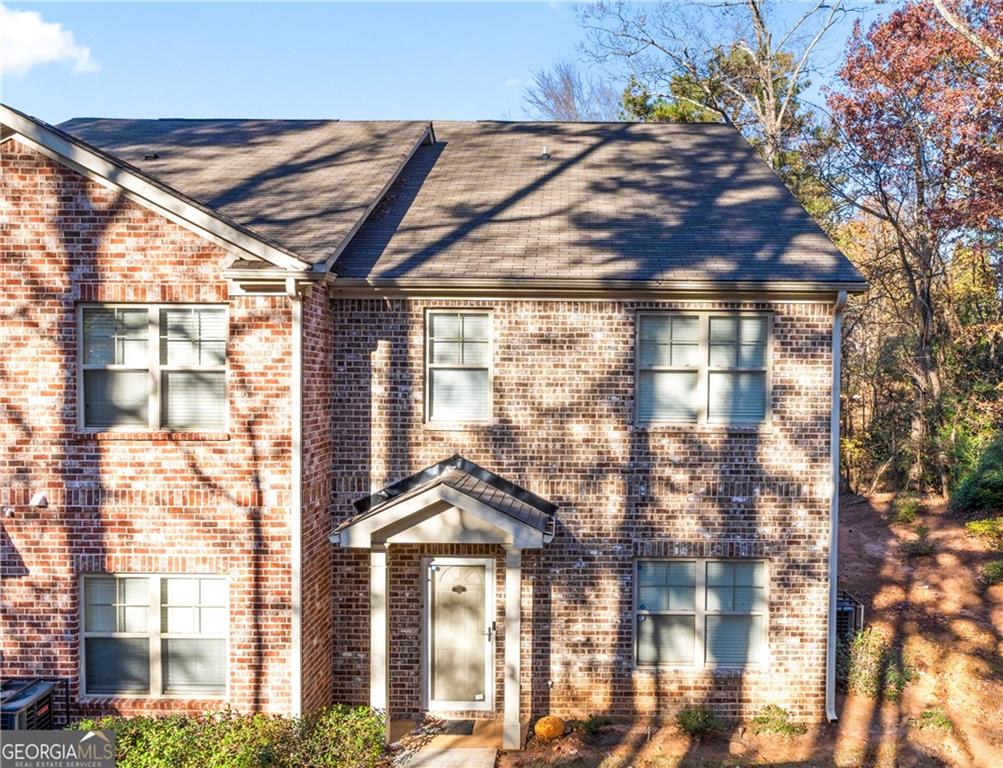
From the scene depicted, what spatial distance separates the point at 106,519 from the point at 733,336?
8.32m

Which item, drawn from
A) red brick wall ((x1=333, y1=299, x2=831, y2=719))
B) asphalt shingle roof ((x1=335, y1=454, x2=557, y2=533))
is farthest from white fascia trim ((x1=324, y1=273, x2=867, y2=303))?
asphalt shingle roof ((x1=335, y1=454, x2=557, y2=533))

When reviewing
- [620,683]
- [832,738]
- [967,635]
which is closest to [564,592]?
[620,683]

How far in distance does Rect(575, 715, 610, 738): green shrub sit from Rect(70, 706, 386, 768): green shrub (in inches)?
100

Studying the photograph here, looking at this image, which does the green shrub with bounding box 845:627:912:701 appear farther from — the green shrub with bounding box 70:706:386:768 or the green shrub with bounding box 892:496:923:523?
the green shrub with bounding box 892:496:923:523

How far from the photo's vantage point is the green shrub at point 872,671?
9.69 m

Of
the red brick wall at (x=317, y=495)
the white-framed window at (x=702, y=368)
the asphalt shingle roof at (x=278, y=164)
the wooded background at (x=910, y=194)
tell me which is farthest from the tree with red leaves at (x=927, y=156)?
the red brick wall at (x=317, y=495)

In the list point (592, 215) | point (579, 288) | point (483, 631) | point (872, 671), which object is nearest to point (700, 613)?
point (872, 671)

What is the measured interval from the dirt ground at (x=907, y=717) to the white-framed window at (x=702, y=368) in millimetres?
4091

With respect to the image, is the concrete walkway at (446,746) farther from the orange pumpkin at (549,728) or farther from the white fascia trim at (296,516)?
the white fascia trim at (296,516)

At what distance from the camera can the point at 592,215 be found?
1084 cm

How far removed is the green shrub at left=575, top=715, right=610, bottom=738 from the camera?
28.8 ft

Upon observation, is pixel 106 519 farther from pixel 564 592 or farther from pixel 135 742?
pixel 564 592

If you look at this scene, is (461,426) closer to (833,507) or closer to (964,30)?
(833,507)

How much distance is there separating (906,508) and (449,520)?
1333cm
